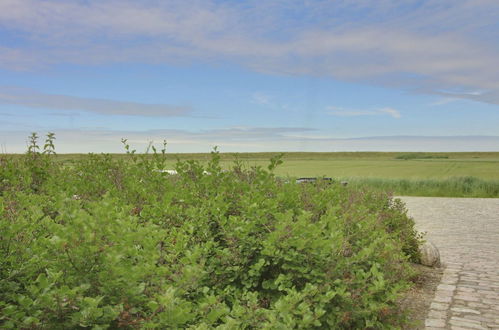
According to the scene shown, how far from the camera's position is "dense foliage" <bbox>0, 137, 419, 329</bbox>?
8.47 ft

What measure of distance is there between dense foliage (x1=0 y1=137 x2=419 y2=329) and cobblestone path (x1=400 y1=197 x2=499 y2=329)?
136 centimetres

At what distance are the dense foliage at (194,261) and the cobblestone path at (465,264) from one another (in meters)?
1.36

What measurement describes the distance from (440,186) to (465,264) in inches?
669

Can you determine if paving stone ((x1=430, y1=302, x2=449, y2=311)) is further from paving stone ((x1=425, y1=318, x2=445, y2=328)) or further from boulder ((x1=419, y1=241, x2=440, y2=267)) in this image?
boulder ((x1=419, y1=241, x2=440, y2=267))

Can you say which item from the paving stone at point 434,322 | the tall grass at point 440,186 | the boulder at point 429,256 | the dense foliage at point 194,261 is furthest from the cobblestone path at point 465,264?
the tall grass at point 440,186

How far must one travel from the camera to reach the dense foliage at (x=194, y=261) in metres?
2.58

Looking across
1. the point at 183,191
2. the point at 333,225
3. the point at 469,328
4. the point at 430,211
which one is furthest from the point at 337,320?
the point at 430,211

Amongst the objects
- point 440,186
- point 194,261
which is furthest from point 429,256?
point 440,186

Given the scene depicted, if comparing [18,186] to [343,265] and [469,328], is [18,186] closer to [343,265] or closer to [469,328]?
[343,265]

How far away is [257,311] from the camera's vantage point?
310cm

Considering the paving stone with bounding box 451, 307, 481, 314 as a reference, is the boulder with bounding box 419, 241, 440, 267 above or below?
above

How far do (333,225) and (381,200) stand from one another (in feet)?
12.2

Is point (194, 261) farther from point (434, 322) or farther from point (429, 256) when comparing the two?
point (429, 256)

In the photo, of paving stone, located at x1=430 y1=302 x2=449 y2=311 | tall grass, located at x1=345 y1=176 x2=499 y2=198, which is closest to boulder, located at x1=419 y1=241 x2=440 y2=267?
paving stone, located at x1=430 y1=302 x2=449 y2=311
